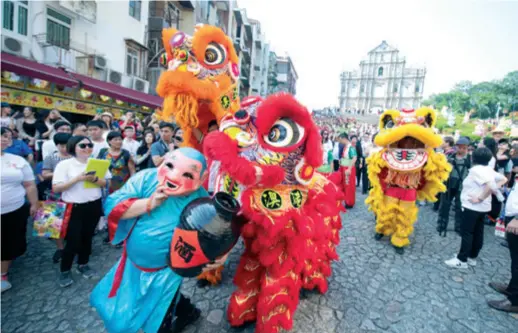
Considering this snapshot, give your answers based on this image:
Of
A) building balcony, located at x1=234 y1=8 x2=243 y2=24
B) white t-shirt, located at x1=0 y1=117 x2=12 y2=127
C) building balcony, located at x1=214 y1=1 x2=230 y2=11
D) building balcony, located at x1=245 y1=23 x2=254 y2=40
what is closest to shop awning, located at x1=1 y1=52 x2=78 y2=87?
white t-shirt, located at x1=0 y1=117 x2=12 y2=127

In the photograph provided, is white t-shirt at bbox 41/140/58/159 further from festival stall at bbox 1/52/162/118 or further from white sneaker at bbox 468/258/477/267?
white sneaker at bbox 468/258/477/267

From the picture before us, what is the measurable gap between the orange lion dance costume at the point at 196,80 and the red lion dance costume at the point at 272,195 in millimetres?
600

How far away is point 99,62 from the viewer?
10.2 metres

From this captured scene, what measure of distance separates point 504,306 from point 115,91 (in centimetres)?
1135

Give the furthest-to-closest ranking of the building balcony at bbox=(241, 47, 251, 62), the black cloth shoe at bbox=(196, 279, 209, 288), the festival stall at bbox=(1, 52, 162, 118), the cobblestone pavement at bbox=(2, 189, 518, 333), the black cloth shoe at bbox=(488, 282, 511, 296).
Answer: the building balcony at bbox=(241, 47, 251, 62) < the festival stall at bbox=(1, 52, 162, 118) < the black cloth shoe at bbox=(488, 282, 511, 296) < the black cloth shoe at bbox=(196, 279, 209, 288) < the cobblestone pavement at bbox=(2, 189, 518, 333)

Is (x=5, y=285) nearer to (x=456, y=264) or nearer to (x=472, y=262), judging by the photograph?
(x=456, y=264)

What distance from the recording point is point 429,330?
2504 mm

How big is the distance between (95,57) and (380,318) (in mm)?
11483

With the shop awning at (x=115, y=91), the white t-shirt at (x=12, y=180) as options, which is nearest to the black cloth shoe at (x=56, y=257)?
the white t-shirt at (x=12, y=180)

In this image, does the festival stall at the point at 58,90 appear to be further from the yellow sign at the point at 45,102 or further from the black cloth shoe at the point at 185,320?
the black cloth shoe at the point at 185,320

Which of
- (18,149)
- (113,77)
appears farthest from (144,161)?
(113,77)

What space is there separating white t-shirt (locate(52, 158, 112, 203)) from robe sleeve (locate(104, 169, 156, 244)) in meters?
1.25

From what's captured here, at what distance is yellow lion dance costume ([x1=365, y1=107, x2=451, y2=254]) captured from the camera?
146 inches

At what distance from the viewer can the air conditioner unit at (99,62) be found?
1003 cm
